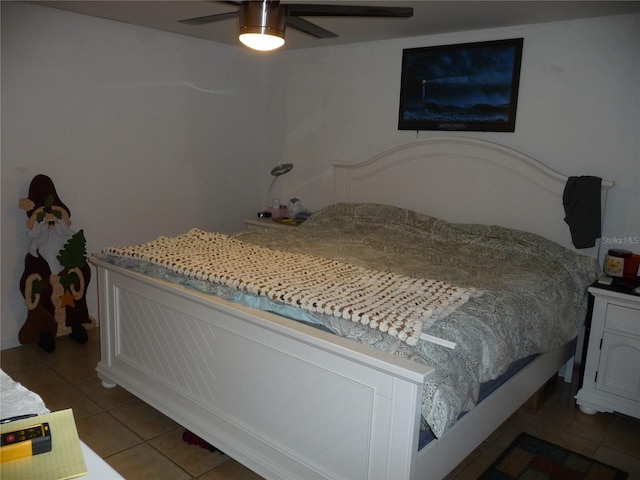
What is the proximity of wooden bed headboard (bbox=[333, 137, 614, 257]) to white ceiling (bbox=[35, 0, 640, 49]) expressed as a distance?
0.75 metres

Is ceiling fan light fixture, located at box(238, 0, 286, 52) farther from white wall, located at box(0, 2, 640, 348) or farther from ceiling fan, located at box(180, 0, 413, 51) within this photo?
white wall, located at box(0, 2, 640, 348)

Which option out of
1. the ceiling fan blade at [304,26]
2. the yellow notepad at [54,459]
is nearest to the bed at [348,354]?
the yellow notepad at [54,459]

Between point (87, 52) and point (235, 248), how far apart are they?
1884 mm

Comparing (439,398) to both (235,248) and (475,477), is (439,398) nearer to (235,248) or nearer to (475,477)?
(475,477)

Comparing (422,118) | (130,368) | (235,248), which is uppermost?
(422,118)

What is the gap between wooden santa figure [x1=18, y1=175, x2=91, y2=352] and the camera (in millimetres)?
3162

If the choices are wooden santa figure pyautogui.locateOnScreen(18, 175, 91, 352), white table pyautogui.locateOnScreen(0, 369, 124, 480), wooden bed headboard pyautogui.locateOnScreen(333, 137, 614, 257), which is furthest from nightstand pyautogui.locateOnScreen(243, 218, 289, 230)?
white table pyautogui.locateOnScreen(0, 369, 124, 480)

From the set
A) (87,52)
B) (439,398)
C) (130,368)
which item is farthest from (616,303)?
(87,52)

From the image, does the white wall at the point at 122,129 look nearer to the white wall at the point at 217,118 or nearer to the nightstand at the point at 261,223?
the white wall at the point at 217,118

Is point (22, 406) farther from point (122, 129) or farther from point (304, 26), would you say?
point (122, 129)

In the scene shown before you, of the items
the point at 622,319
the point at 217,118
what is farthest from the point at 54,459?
the point at 217,118

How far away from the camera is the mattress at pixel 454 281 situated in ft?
5.48

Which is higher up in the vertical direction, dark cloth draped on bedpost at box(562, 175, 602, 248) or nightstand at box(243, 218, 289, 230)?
dark cloth draped on bedpost at box(562, 175, 602, 248)

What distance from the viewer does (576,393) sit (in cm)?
288
